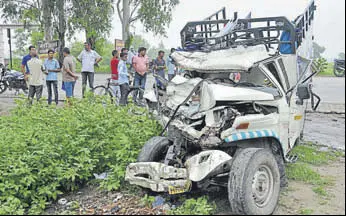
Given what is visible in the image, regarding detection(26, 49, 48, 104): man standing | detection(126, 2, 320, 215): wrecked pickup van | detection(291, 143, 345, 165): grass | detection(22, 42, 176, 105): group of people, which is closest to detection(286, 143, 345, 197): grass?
detection(291, 143, 345, 165): grass

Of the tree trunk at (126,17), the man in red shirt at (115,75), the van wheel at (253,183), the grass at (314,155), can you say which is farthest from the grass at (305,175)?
the tree trunk at (126,17)

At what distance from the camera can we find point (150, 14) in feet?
105

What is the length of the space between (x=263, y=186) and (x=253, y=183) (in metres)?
0.19

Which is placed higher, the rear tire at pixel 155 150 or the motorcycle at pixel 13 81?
the motorcycle at pixel 13 81

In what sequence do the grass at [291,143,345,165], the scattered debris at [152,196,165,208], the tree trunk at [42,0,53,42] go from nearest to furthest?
the scattered debris at [152,196,165,208], the grass at [291,143,345,165], the tree trunk at [42,0,53,42]

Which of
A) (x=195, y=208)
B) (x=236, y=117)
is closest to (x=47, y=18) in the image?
(x=236, y=117)

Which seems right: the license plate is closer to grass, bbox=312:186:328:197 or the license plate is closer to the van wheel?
the van wheel

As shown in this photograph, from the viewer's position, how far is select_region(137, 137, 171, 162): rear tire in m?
4.91

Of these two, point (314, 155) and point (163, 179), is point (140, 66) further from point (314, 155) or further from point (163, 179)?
point (163, 179)

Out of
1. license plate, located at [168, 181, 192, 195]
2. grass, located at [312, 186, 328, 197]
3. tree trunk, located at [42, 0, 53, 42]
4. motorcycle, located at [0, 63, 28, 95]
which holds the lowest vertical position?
grass, located at [312, 186, 328, 197]

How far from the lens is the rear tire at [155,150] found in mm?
4914

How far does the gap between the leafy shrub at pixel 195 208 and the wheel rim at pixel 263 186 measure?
0.48 meters

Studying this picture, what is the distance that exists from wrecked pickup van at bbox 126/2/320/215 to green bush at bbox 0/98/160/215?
63 centimetres

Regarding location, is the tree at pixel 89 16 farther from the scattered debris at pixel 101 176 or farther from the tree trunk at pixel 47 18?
the scattered debris at pixel 101 176
